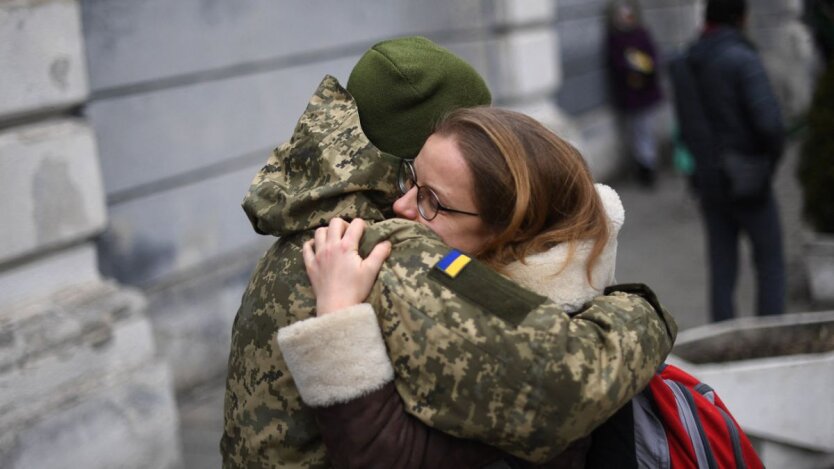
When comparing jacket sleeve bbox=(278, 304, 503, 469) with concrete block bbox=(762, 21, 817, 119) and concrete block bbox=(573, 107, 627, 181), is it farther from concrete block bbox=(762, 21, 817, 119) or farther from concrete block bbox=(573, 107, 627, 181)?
concrete block bbox=(762, 21, 817, 119)

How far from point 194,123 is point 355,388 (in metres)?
4.32

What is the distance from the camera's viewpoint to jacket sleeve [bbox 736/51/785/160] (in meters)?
5.18

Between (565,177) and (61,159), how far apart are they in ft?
9.28

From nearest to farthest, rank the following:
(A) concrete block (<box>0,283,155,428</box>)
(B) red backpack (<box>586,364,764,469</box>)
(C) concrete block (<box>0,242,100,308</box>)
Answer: (B) red backpack (<box>586,364,764,469</box>), (A) concrete block (<box>0,283,155,428</box>), (C) concrete block (<box>0,242,100,308</box>)

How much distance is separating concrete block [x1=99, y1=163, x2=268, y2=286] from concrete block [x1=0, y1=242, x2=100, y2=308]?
0.73 m

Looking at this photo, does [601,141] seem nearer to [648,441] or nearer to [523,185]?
[648,441]

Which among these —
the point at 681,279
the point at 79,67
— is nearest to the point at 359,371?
the point at 79,67

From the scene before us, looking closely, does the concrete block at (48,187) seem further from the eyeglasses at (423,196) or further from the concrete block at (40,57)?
the eyeglasses at (423,196)

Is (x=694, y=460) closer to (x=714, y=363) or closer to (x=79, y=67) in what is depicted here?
(x=714, y=363)

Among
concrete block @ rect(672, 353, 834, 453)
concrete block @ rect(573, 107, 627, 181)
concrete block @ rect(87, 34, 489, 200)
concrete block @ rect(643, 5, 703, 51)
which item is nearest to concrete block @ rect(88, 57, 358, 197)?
concrete block @ rect(87, 34, 489, 200)

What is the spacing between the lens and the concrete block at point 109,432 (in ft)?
13.0

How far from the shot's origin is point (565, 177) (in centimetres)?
184

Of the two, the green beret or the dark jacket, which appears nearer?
the green beret

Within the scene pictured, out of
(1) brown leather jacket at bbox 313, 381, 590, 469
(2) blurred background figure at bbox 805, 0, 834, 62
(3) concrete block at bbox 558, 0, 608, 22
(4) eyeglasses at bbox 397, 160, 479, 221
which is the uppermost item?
(4) eyeglasses at bbox 397, 160, 479, 221
